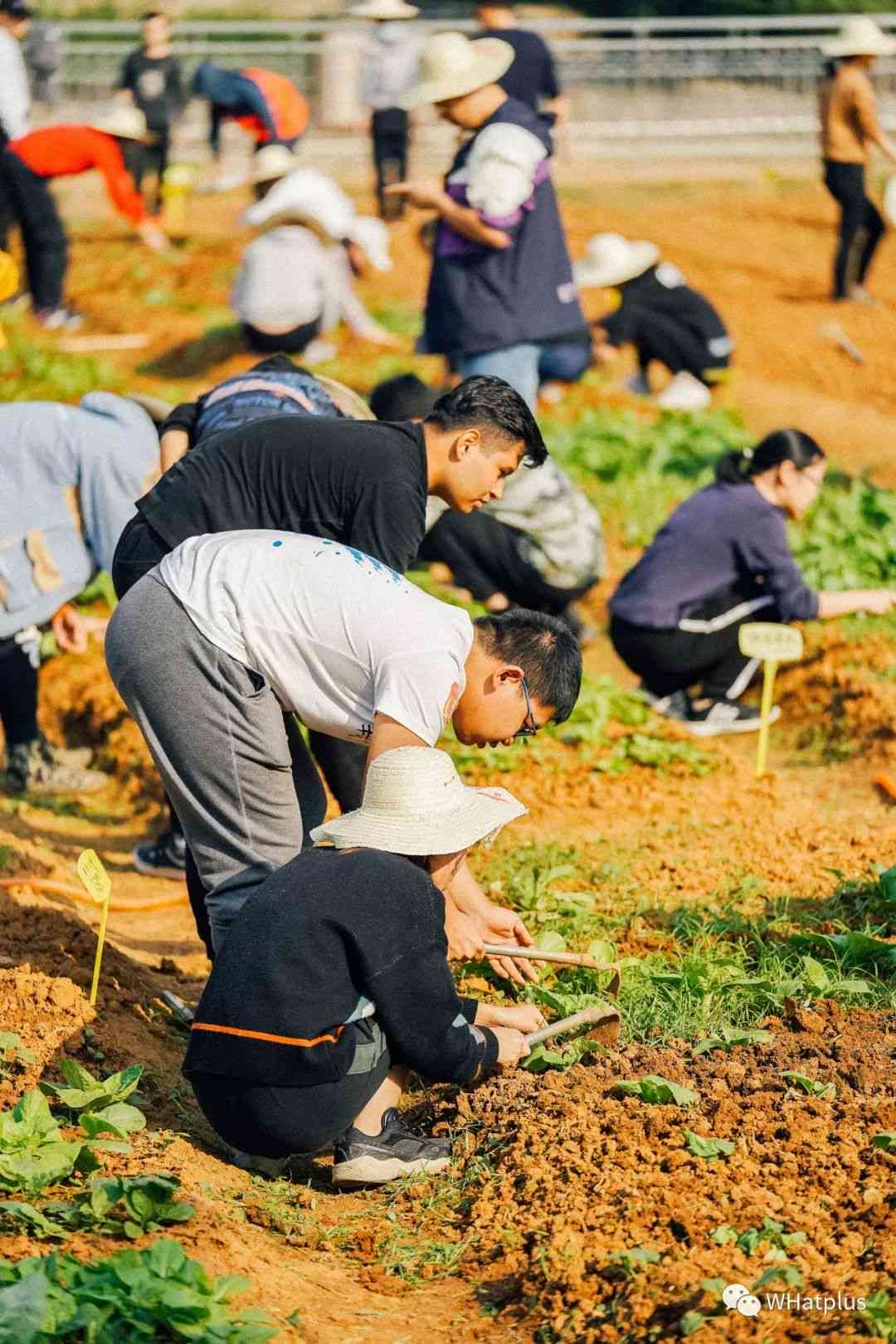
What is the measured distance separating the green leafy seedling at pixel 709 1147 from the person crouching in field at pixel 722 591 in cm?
318

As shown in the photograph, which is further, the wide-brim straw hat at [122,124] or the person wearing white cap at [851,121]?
the wide-brim straw hat at [122,124]

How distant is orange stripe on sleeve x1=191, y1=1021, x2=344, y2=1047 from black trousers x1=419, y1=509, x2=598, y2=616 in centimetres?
353

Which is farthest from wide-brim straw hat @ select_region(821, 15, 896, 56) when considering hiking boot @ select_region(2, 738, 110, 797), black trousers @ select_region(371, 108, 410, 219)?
hiking boot @ select_region(2, 738, 110, 797)

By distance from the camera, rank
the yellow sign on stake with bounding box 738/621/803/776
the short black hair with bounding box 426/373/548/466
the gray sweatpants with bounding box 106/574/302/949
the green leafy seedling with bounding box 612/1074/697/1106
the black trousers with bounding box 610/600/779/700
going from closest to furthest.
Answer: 1. the green leafy seedling with bounding box 612/1074/697/1106
2. the gray sweatpants with bounding box 106/574/302/949
3. the short black hair with bounding box 426/373/548/466
4. the yellow sign on stake with bounding box 738/621/803/776
5. the black trousers with bounding box 610/600/779/700

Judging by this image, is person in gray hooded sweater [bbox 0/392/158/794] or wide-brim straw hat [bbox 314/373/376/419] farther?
person in gray hooded sweater [bbox 0/392/158/794]

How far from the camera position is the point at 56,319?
1170 cm

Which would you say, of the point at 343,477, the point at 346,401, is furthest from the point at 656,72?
the point at 343,477

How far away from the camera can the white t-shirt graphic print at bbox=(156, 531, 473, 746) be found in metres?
3.57

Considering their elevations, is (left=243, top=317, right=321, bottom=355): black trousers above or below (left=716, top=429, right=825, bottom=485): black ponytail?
below

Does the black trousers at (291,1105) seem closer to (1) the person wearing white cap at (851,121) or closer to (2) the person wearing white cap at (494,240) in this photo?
(2) the person wearing white cap at (494,240)

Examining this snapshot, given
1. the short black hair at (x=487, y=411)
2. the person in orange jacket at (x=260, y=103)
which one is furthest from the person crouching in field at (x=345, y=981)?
the person in orange jacket at (x=260, y=103)

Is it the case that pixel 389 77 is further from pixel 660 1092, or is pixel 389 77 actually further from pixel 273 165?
pixel 660 1092

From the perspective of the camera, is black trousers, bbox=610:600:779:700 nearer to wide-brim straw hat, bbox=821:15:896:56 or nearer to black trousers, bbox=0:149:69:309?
black trousers, bbox=0:149:69:309

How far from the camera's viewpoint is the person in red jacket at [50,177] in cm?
1092
